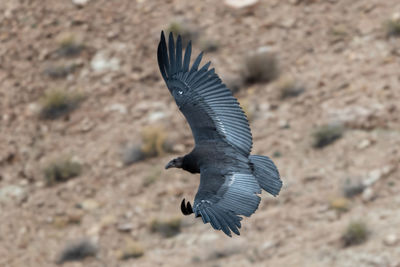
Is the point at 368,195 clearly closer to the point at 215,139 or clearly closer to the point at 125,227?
the point at 125,227

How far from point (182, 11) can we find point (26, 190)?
592 centimetres

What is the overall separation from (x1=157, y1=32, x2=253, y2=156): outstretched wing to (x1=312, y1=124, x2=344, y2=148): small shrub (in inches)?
282

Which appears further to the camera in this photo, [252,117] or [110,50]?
[110,50]

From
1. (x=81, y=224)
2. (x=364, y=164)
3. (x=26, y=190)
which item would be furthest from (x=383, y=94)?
(x=26, y=190)

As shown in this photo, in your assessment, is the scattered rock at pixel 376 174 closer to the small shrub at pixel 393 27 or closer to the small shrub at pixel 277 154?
the small shrub at pixel 277 154

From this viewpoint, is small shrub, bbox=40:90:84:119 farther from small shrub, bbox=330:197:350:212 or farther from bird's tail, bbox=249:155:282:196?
bird's tail, bbox=249:155:282:196

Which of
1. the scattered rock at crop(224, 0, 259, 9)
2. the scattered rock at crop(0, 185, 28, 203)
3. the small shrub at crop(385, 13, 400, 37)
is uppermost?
the scattered rock at crop(224, 0, 259, 9)

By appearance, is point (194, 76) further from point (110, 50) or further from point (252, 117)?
point (110, 50)

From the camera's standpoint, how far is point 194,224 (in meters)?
16.0

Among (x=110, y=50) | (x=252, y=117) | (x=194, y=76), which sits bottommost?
(x=252, y=117)

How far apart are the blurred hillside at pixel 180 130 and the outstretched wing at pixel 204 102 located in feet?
15.8

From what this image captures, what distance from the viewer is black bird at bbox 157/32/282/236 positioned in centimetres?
851

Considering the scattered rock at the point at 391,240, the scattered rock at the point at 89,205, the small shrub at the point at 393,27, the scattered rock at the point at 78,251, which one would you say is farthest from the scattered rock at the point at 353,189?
the scattered rock at the point at 89,205

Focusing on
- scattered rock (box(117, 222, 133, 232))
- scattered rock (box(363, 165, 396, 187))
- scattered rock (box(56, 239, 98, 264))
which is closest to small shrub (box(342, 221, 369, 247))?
scattered rock (box(363, 165, 396, 187))
